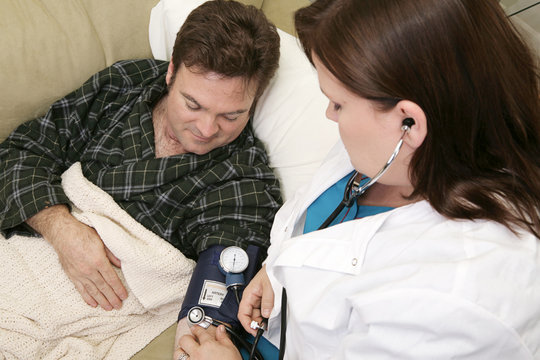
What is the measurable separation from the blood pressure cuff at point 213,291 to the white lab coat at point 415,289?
339 mm

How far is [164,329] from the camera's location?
1.41 metres

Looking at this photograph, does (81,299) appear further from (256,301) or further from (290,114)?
(290,114)

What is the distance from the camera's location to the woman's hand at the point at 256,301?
1167 millimetres

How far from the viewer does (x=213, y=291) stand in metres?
1.29

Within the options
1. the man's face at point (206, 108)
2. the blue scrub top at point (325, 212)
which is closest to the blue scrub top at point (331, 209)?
the blue scrub top at point (325, 212)

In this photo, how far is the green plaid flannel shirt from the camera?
146 centimetres

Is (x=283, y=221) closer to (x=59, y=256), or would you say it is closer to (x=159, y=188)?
(x=159, y=188)

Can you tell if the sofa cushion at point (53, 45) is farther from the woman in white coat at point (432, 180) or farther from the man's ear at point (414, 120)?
the man's ear at point (414, 120)

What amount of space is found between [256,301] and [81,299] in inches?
22.1

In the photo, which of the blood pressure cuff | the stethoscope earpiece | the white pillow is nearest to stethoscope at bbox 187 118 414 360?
the blood pressure cuff

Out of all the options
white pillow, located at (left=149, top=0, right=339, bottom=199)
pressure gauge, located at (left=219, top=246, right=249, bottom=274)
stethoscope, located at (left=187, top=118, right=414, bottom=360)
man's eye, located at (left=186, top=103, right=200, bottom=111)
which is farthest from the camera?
white pillow, located at (left=149, top=0, right=339, bottom=199)

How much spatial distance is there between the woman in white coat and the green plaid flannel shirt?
597mm

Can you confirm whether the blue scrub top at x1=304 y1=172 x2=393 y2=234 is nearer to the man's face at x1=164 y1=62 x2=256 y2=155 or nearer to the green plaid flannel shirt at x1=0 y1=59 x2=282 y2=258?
the green plaid flannel shirt at x1=0 y1=59 x2=282 y2=258

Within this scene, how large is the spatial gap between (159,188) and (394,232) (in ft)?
2.99
